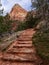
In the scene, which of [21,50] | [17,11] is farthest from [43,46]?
[17,11]

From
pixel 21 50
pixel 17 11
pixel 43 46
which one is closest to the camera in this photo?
pixel 43 46

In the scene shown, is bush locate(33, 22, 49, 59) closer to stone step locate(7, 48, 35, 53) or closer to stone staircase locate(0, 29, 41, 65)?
stone staircase locate(0, 29, 41, 65)

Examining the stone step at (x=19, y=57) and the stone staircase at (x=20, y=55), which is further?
the stone step at (x=19, y=57)

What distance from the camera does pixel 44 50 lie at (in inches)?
464

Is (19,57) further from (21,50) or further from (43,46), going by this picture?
(43,46)

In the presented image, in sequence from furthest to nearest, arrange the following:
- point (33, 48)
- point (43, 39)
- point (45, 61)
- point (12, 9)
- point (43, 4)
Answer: point (12, 9)
point (43, 4)
point (43, 39)
point (33, 48)
point (45, 61)

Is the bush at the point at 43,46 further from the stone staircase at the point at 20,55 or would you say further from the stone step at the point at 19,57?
the stone step at the point at 19,57

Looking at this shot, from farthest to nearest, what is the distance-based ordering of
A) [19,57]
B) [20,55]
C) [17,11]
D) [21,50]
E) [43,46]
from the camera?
1. [17,11]
2. [21,50]
3. [43,46]
4. [20,55]
5. [19,57]

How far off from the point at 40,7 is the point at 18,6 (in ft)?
73.2

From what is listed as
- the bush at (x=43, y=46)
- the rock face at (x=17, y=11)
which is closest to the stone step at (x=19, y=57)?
the bush at (x=43, y=46)

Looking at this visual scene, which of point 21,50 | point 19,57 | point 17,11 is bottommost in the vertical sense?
point 19,57

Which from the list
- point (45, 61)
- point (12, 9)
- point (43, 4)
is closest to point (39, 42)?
point (45, 61)

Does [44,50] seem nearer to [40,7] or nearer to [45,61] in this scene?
[45,61]

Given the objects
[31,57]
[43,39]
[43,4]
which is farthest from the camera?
[43,4]
